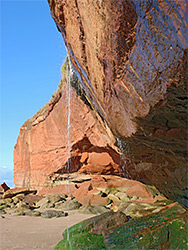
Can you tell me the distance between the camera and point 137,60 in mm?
2408

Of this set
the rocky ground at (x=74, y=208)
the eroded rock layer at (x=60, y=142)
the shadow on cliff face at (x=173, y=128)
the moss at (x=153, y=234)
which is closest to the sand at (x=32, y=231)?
the rocky ground at (x=74, y=208)

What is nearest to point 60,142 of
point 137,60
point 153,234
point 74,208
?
point 74,208

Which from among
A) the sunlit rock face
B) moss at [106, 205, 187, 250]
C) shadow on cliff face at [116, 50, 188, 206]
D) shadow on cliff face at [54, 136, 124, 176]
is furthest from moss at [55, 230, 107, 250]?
shadow on cliff face at [54, 136, 124, 176]

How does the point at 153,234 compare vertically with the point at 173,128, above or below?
below

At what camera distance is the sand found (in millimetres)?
5422

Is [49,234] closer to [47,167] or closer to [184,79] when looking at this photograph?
[184,79]

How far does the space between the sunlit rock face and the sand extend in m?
3.56

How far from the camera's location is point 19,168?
16094mm

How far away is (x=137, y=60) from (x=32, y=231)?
20.0 ft

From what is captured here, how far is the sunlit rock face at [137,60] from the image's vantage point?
78.4 inches

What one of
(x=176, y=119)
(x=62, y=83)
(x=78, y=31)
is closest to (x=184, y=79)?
(x=176, y=119)

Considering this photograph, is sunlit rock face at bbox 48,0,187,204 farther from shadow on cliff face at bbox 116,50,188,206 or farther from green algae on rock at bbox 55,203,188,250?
green algae on rock at bbox 55,203,188,250

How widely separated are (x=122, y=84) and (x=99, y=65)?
44 centimetres

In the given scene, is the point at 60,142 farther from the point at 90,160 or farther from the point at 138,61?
the point at 138,61
